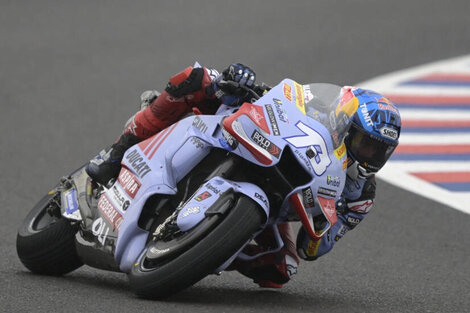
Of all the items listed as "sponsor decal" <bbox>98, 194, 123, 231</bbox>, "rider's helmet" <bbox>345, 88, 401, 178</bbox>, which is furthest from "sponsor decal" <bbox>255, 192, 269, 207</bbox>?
"sponsor decal" <bbox>98, 194, 123, 231</bbox>

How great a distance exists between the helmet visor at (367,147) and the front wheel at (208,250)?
73 centimetres

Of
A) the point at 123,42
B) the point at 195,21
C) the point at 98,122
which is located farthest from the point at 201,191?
the point at 195,21

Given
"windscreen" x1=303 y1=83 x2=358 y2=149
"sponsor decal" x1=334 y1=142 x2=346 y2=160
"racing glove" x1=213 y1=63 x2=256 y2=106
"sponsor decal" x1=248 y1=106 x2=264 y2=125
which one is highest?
"racing glove" x1=213 y1=63 x2=256 y2=106

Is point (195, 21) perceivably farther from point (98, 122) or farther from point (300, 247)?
point (300, 247)

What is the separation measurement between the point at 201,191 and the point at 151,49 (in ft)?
31.2

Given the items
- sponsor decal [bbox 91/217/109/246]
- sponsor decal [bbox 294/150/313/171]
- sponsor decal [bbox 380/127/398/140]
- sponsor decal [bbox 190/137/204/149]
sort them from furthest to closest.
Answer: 1. sponsor decal [bbox 91/217/109/246]
2. sponsor decal [bbox 190/137/204/149]
3. sponsor decal [bbox 380/127/398/140]
4. sponsor decal [bbox 294/150/313/171]

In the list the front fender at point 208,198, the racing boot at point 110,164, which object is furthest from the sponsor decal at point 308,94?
the racing boot at point 110,164

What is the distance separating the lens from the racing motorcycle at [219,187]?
5137 millimetres

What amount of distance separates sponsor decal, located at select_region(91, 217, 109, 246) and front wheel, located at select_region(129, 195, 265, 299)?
0.75m

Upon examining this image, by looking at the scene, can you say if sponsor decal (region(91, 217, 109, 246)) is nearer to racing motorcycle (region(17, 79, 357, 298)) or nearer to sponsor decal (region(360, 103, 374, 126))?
racing motorcycle (region(17, 79, 357, 298))

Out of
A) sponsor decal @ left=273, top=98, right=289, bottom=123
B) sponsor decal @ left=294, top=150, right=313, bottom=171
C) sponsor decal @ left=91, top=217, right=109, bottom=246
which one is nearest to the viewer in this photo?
sponsor decal @ left=294, top=150, right=313, bottom=171

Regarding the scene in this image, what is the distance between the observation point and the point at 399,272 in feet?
23.3

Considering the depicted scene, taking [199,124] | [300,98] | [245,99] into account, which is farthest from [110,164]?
[300,98]

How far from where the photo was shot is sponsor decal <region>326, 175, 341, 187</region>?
539cm
